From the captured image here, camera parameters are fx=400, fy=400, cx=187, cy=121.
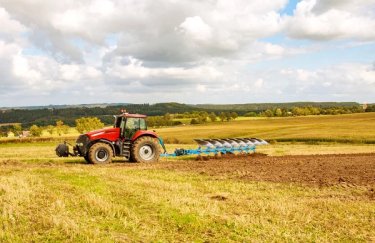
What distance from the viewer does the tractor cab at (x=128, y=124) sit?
65.4 feet

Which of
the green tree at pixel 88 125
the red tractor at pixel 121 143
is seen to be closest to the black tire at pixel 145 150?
the red tractor at pixel 121 143

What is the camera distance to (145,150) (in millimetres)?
20266

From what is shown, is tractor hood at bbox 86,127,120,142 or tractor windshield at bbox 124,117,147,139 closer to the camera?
tractor hood at bbox 86,127,120,142

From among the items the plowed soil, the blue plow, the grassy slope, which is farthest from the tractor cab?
the grassy slope

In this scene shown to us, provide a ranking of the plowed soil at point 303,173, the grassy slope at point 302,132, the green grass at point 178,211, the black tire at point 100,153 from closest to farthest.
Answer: the green grass at point 178,211
the plowed soil at point 303,173
the black tire at point 100,153
the grassy slope at point 302,132

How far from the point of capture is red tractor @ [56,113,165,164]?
763 inches

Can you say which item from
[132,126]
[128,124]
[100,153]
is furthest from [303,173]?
[100,153]

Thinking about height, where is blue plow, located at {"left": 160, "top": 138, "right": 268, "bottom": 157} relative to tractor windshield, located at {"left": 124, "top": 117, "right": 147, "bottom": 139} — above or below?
below

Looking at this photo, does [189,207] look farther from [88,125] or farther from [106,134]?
[88,125]

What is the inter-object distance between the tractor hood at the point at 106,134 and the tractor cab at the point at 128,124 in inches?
10.2

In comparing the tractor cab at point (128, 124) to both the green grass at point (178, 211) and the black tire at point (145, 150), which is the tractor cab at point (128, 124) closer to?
the black tire at point (145, 150)

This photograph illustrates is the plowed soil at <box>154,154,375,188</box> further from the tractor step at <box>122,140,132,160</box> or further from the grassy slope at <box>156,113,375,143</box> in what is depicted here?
the grassy slope at <box>156,113,375,143</box>

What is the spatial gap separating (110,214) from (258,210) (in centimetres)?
334

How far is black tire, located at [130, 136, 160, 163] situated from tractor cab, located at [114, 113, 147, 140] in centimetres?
57
